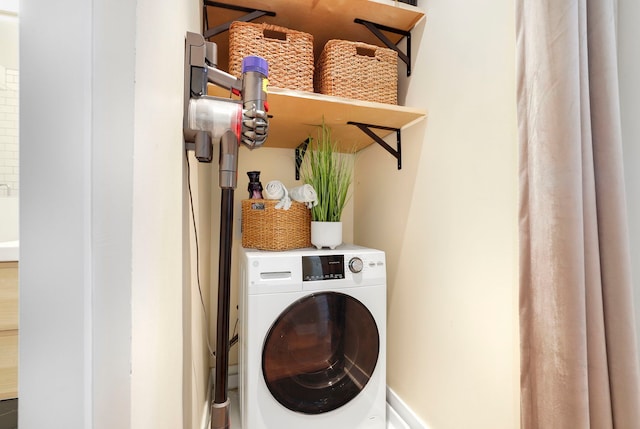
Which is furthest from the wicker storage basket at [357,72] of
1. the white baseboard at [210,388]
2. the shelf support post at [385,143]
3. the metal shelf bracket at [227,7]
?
the white baseboard at [210,388]

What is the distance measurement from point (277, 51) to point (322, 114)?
0.32 metres

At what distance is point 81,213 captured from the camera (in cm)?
30

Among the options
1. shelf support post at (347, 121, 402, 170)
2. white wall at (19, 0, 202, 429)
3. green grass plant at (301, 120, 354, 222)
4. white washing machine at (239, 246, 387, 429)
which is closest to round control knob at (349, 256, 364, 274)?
white washing machine at (239, 246, 387, 429)

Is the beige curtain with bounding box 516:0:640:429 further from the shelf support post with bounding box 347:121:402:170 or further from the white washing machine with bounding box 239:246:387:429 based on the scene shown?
A: the shelf support post with bounding box 347:121:402:170

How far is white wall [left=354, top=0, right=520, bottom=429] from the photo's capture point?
2.98 feet

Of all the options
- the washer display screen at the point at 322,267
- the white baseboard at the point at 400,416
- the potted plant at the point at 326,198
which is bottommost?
the white baseboard at the point at 400,416

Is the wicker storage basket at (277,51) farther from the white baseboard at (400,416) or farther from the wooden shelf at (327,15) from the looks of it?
the white baseboard at (400,416)

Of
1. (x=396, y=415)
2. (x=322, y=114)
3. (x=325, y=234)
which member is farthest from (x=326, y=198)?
(x=396, y=415)

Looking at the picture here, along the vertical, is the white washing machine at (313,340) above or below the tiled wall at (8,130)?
below

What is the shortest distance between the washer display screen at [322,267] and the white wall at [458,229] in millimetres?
387

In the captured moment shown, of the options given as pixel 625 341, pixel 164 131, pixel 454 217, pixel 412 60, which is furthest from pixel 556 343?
pixel 412 60

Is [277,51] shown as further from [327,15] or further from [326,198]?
[326,198]

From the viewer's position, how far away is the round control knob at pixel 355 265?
1.25 m

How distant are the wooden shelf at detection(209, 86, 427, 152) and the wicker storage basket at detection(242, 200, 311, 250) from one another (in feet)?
1.33
